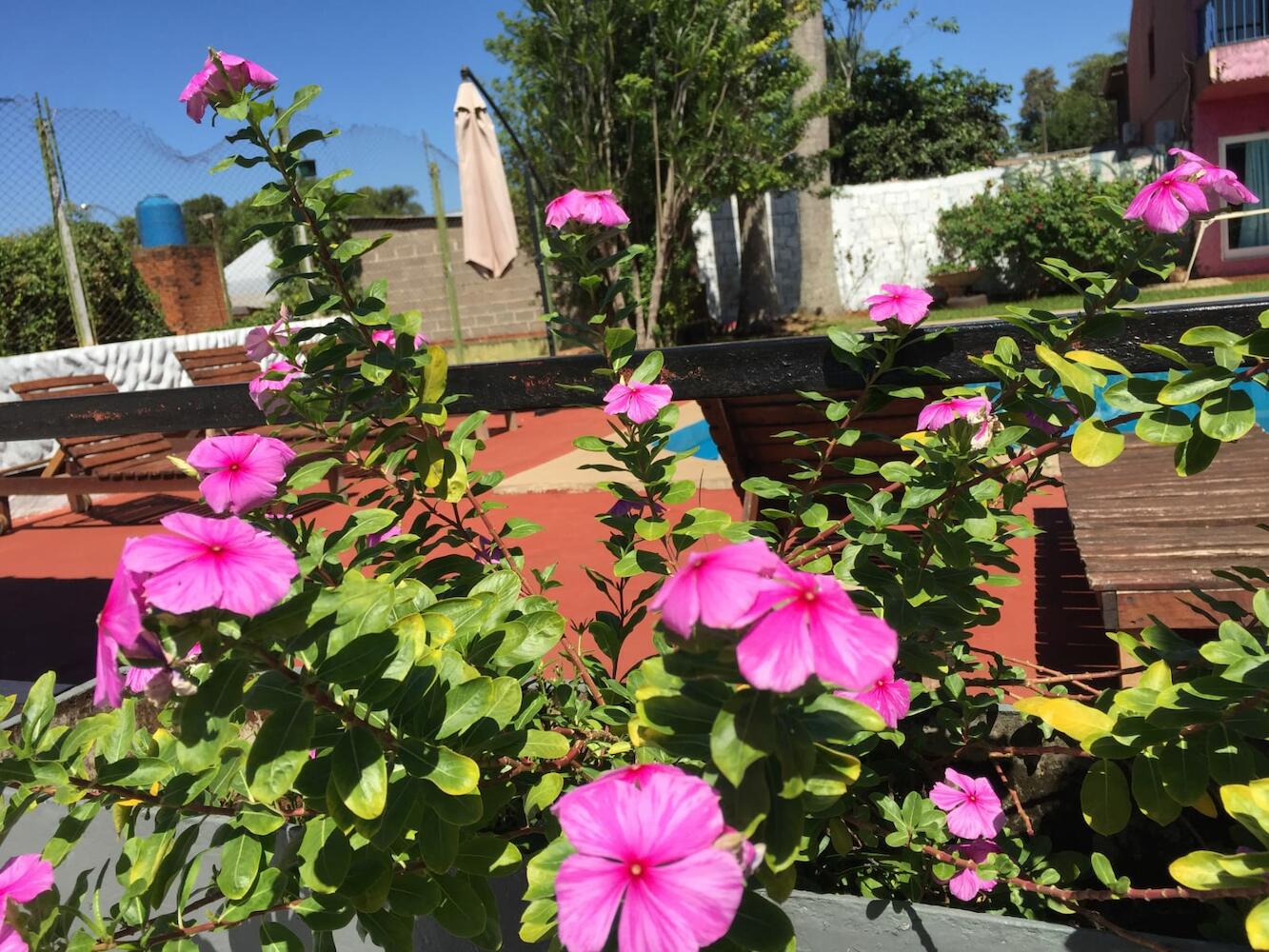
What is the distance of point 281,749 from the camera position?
680 millimetres

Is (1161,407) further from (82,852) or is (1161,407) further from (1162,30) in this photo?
(1162,30)

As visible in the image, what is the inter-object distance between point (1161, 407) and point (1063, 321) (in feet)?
1.02

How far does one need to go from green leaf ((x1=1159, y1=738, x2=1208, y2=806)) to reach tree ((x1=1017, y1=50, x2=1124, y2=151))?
5075 centimetres

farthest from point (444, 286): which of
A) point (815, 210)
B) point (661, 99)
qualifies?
point (815, 210)

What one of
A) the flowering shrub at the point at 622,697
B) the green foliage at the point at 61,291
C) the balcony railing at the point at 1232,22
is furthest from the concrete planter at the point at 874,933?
the balcony railing at the point at 1232,22

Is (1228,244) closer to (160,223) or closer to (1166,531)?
(1166,531)

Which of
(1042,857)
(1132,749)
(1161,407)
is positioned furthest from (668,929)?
(1042,857)

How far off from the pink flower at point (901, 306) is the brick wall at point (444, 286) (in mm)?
13876

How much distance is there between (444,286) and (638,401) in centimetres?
1487

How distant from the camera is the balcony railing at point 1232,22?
13672 millimetres

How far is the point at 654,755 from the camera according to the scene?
88cm

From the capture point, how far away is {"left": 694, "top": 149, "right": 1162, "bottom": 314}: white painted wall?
16453mm

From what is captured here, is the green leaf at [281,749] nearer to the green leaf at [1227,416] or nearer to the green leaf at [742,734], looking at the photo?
the green leaf at [742,734]

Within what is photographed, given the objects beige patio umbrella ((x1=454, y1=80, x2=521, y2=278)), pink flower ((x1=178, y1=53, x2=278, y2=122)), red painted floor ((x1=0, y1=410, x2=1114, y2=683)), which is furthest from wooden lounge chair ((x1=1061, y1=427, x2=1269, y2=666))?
beige patio umbrella ((x1=454, y1=80, x2=521, y2=278))
